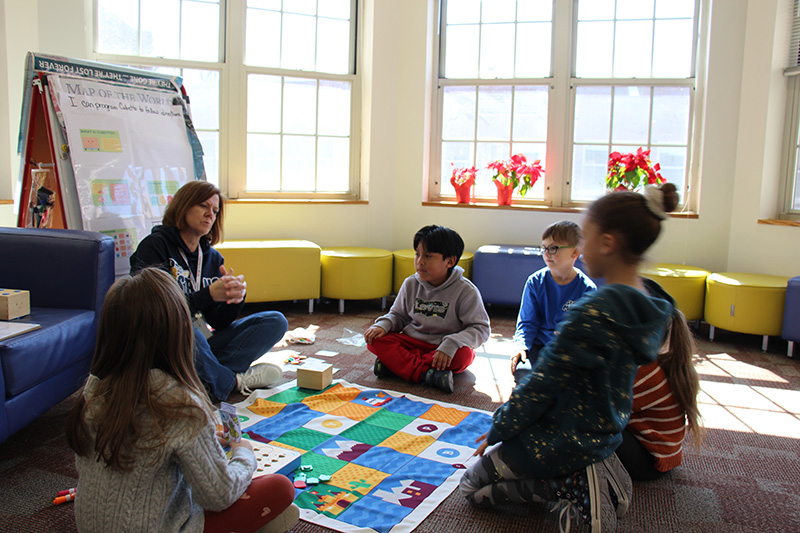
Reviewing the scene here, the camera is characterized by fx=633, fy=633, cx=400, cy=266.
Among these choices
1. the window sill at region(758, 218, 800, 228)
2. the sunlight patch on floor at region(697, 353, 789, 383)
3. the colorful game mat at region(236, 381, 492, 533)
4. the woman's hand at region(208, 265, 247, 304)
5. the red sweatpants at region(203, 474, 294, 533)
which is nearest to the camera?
the red sweatpants at region(203, 474, 294, 533)

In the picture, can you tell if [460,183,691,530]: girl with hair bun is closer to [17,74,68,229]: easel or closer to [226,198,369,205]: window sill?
[17,74,68,229]: easel

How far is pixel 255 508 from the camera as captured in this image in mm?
1561

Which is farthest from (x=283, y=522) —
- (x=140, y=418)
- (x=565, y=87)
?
(x=565, y=87)

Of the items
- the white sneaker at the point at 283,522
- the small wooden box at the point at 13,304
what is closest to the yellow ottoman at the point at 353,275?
the small wooden box at the point at 13,304

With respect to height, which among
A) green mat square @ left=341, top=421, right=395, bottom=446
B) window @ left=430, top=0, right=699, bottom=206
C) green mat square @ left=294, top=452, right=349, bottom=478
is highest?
window @ left=430, top=0, right=699, bottom=206

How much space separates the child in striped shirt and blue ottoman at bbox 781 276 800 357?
2.25 metres

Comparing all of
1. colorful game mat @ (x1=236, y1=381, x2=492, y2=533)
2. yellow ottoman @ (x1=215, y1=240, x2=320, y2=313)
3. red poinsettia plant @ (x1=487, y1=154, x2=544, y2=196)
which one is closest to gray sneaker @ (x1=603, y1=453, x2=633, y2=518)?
colorful game mat @ (x1=236, y1=381, x2=492, y2=533)

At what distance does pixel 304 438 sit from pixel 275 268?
7.78 ft

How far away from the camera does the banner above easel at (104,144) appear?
3.10 meters

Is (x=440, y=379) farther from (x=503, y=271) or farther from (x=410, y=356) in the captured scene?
(x=503, y=271)

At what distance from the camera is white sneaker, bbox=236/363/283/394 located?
2.93 m

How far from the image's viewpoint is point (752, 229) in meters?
4.64

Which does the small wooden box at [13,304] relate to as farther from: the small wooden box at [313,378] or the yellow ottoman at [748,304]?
the yellow ottoman at [748,304]

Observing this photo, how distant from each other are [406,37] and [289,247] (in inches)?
82.7
